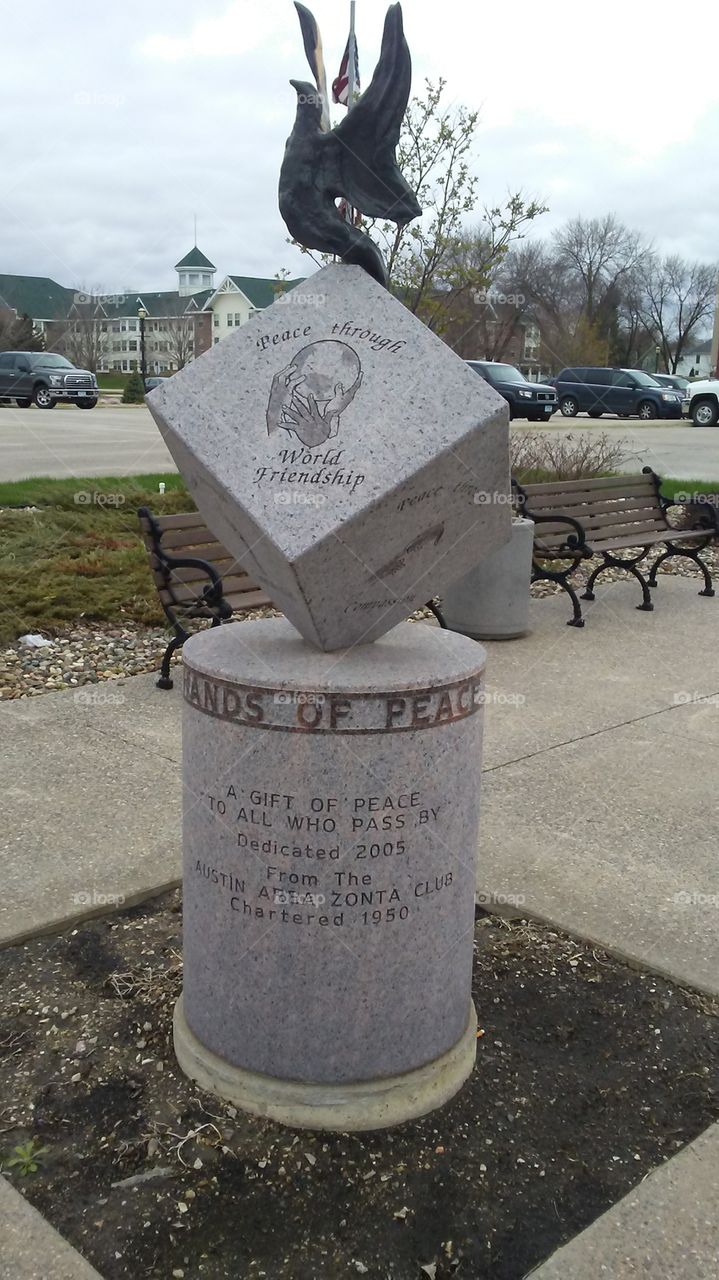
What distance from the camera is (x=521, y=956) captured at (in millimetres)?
3508

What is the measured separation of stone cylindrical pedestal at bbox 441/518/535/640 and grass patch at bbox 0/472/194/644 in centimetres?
203

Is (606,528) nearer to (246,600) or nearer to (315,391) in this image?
(246,600)

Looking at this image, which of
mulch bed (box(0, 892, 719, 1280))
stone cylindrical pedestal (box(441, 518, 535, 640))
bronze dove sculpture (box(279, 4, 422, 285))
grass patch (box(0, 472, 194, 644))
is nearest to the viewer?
mulch bed (box(0, 892, 719, 1280))

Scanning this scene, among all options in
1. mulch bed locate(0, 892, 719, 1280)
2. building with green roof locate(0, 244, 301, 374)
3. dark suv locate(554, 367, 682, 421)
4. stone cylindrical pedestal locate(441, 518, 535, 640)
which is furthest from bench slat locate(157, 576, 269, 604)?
building with green roof locate(0, 244, 301, 374)

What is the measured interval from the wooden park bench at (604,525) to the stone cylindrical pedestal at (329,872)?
17.5ft

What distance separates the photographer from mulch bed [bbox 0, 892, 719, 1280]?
2346mm

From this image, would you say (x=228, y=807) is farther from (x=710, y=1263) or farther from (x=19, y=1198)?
(x=710, y=1263)

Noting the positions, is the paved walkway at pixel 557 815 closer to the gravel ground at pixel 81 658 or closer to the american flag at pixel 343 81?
the gravel ground at pixel 81 658

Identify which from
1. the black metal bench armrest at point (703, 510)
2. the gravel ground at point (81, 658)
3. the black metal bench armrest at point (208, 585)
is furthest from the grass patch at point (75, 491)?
the black metal bench armrest at point (703, 510)

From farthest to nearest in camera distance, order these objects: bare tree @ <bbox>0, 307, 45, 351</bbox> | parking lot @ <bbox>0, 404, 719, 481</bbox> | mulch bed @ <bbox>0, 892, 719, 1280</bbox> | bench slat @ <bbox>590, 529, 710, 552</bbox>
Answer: bare tree @ <bbox>0, 307, 45, 351</bbox>, parking lot @ <bbox>0, 404, 719, 481</bbox>, bench slat @ <bbox>590, 529, 710, 552</bbox>, mulch bed @ <bbox>0, 892, 719, 1280</bbox>

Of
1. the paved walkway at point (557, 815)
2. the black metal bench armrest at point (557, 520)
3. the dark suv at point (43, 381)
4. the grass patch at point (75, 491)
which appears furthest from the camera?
the dark suv at point (43, 381)

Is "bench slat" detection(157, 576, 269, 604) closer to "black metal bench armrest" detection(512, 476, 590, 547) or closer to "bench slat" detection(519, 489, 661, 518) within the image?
"black metal bench armrest" detection(512, 476, 590, 547)

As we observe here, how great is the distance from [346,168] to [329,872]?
1.85 metres

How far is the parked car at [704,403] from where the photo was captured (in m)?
30.9
